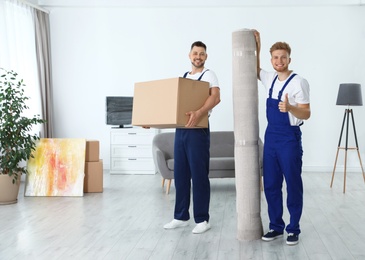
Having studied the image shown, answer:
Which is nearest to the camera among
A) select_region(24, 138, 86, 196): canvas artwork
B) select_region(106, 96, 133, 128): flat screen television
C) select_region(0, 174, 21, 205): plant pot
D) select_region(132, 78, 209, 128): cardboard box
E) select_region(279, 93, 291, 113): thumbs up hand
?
select_region(279, 93, 291, 113): thumbs up hand

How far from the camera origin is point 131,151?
8242 millimetres

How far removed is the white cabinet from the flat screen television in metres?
0.16

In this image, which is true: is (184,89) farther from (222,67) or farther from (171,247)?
(222,67)

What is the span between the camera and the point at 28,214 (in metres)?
5.17

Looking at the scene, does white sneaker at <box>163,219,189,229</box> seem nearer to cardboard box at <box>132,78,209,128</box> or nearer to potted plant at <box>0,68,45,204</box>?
cardboard box at <box>132,78,209,128</box>

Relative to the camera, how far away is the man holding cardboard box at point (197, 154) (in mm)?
4199

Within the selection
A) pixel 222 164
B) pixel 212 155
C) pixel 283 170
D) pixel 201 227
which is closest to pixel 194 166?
pixel 201 227

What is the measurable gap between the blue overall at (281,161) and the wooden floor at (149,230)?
0.26 meters

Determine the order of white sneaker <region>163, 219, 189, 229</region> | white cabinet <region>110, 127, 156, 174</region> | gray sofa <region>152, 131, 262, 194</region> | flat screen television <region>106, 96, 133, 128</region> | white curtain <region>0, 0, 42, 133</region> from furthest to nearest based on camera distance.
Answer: flat screen television <region>106, 96, 133, 128</region> < white cabinet <region>110, 127, 156, 174</region> < white curtain <region>0, 0, 42, 133</region> < gray sofa <region>152, 131, 262, 194</region> < white sneaker <region>163, 219, 189, 229</region>

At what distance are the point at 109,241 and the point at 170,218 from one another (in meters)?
0.96

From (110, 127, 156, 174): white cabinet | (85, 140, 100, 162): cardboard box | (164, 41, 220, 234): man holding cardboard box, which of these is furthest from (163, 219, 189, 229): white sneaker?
(110, 127, 156, 174): white cabinet

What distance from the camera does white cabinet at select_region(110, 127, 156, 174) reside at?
26.9 feet

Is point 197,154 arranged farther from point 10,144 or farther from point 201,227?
point 10,144

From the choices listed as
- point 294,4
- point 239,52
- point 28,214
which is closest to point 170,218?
point 28,214
